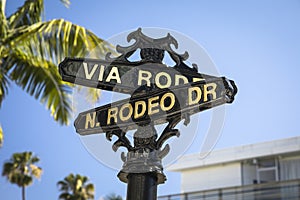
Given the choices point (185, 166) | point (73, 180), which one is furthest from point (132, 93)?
point (73, 180)

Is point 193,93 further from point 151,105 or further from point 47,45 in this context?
point 47,45

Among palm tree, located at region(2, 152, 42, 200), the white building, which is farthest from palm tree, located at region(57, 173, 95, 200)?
the white building

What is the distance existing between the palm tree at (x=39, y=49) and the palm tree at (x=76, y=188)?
19.1 m

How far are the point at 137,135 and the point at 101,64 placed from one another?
328 millimetres

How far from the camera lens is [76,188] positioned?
28.5 m

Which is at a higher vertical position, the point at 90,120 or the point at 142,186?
the point at 90,120

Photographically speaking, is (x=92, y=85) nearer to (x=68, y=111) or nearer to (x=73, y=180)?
(x=68, y=111)

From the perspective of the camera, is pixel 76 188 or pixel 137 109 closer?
pixel 137 109

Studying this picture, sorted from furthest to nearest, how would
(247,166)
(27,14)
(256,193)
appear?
1. (247,166)
2. (256,193)
3. (27,14)

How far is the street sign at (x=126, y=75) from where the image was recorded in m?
2.01

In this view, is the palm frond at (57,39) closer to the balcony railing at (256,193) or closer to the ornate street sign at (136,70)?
the ornate street sign at (136,70)

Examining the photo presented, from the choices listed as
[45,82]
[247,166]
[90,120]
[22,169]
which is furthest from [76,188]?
[90,120]

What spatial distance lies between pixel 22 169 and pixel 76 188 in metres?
3.01

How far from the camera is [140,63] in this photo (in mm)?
2043
